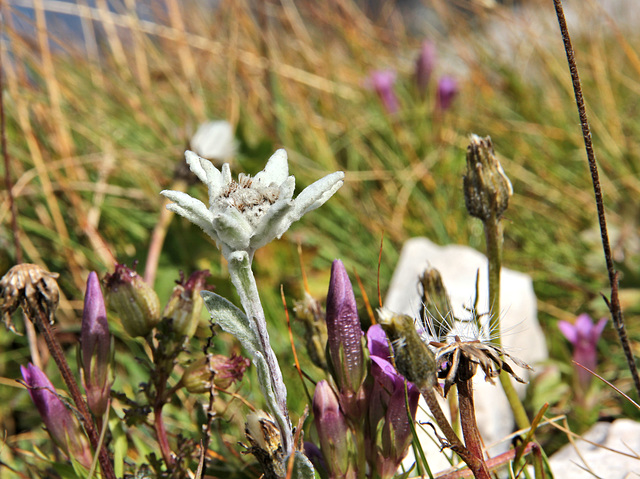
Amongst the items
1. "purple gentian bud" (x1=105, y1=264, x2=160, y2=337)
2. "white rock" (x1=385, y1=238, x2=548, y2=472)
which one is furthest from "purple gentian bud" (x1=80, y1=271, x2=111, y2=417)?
"white rock" (x1=385, y1=238, x2=548, y2=472)

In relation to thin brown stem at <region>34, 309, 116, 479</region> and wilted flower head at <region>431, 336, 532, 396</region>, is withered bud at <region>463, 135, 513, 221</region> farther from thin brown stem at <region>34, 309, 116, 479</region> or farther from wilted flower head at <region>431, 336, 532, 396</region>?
thin brown stem at <region>34, 309, 116, 479</region>

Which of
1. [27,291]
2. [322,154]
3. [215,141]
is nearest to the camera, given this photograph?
[27,291]

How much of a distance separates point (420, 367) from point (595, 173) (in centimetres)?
36

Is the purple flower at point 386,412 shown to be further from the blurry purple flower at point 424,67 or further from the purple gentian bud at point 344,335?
the blurry purple flower at point 424,67

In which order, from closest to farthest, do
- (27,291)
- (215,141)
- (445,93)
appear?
1. (27,291)
2. (215,141)
3. (445,93)

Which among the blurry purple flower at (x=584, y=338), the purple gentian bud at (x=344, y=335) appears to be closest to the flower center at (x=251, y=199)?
the purple gentian bud at (x=344, y=335)

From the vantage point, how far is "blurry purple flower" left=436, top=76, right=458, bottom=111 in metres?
2.36

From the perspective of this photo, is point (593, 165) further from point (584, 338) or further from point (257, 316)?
point (584, 338)

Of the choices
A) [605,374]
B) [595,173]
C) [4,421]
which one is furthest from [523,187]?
[4,421]

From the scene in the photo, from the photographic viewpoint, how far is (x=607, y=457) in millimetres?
964

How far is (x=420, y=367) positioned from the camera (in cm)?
63

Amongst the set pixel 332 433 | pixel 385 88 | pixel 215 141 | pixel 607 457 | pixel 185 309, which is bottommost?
pixel 607 457

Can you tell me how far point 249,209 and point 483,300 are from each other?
31.5 inches

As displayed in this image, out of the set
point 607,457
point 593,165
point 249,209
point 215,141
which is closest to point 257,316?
point 249,209
